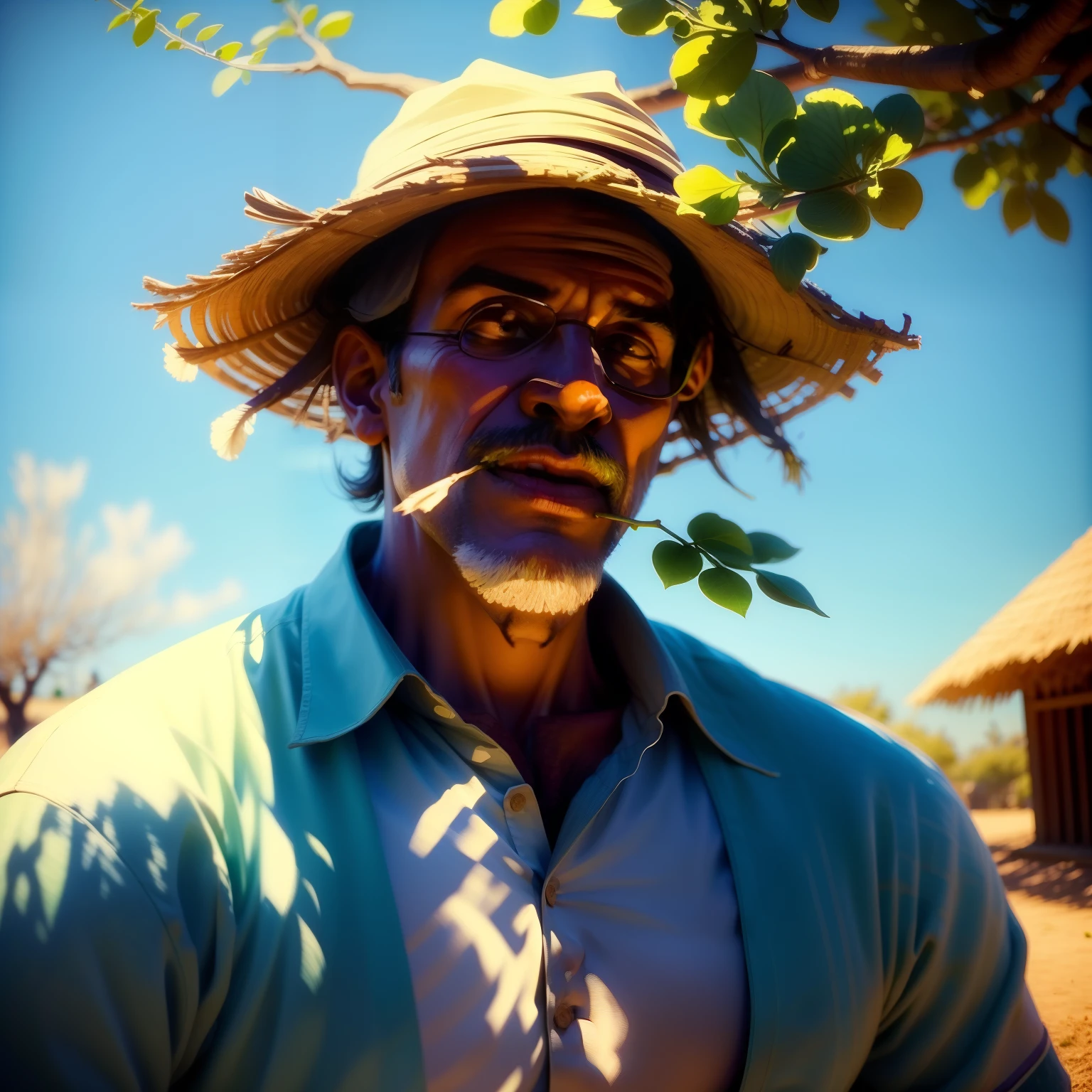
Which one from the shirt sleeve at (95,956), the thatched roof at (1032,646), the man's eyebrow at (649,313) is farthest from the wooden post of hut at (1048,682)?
the shirt sleeve at (95,956)

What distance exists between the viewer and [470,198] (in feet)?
7.55

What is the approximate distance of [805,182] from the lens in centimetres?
147

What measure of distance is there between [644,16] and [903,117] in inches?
16.5

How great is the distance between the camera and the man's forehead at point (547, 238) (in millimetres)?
2227

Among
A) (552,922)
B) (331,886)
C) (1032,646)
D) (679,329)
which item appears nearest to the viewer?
(331,886)

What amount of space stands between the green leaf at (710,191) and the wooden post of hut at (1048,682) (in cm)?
665

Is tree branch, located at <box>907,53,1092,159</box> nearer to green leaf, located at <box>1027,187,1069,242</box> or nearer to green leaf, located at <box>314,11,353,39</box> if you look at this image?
green leaf, located at <box>1027,187,1069,242</box>

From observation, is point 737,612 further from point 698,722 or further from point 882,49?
point 882,49

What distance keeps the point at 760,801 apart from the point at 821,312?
1132 mm

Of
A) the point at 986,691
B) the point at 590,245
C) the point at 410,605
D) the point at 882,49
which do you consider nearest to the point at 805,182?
the point at 882,49

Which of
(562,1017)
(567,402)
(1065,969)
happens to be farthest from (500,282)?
(1065,969)

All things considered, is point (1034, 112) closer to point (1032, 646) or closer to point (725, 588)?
point (725, 588)

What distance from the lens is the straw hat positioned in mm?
2080

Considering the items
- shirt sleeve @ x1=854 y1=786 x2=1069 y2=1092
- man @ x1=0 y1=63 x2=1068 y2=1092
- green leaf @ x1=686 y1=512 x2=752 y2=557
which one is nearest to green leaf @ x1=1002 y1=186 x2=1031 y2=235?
man @ x1=0 y1=63 x2=1068 y2=1092
